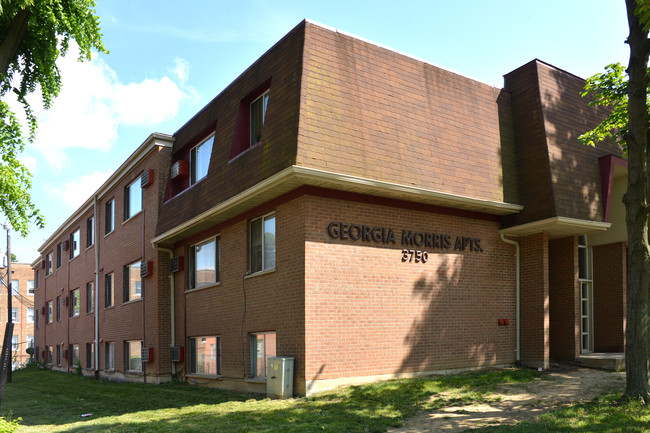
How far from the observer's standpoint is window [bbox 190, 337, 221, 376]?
1702cm

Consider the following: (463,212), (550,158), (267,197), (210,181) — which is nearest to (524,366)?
(463,212)

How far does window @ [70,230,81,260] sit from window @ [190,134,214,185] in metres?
14.5

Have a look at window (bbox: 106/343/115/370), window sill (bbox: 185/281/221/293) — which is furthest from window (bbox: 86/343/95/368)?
window sill (bbox: 185/281/221/293)

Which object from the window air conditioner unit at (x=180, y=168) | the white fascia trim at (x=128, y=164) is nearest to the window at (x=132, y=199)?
the white fascia trim at (x=128, y=164)

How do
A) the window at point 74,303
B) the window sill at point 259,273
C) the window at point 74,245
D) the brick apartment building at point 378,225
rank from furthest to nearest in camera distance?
the window at point 74,245, the window at point 74,303, the window sill at point 259,273, the brick apartment building at point 378,225

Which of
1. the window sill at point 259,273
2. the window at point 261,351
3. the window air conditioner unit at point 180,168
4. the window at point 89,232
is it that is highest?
the window air conditioner unit at point 180,168

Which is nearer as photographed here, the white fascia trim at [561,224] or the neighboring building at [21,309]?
the white fascia trim at [561,224]

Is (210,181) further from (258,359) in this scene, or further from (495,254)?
(495,254)

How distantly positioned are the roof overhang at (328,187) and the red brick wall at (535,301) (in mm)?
1107

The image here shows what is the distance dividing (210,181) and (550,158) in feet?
28.9

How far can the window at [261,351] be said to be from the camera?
14.4m

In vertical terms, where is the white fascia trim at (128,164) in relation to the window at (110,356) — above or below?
above

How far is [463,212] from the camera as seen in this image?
50.4 ft

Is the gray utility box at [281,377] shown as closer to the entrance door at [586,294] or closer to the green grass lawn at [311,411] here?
the green grass lawn at [311,411]
